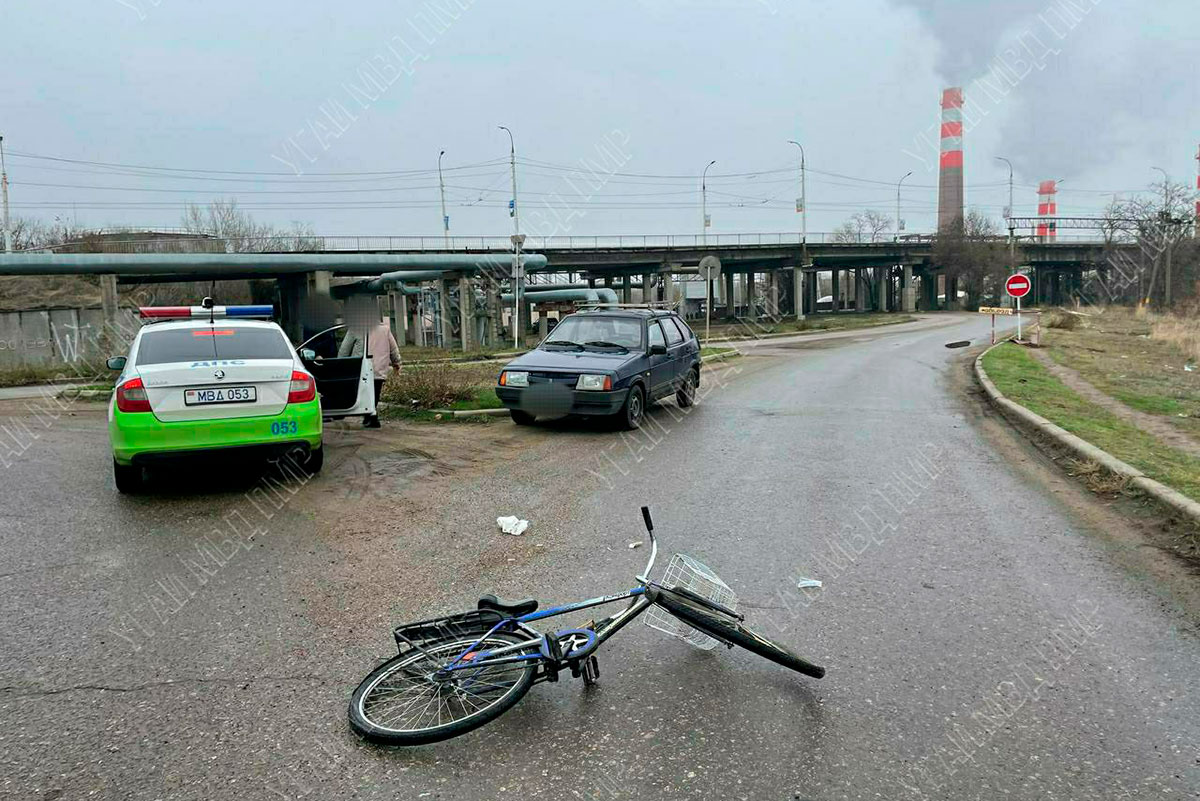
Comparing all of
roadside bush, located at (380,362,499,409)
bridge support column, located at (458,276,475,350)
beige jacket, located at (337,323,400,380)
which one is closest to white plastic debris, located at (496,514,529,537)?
beige jacket, located at (337,323,400,380)

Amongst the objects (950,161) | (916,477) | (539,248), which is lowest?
(916,477)

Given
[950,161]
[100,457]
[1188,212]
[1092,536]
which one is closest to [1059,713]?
[1092,536]

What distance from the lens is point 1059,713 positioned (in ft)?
12.0

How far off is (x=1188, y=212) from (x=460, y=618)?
70.5 m

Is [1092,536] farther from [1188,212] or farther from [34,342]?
[1188,212]

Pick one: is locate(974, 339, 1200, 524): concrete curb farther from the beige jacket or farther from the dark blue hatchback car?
the beige jacket

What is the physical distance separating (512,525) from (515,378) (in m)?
5.06

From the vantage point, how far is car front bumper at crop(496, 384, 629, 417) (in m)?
11.1

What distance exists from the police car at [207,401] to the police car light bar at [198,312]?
712 mm

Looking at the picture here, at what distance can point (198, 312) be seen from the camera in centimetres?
911

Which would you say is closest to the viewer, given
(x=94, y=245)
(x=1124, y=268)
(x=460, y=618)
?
(x=460, y=618)

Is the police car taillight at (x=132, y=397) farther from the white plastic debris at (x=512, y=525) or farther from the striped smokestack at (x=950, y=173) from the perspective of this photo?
the striped smokestack at (x=950, y=173)

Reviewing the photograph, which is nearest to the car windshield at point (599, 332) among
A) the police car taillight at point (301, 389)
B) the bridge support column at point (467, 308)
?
the police car taillight at point (301, 389)

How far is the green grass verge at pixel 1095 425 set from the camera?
784cm
